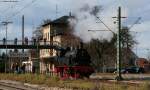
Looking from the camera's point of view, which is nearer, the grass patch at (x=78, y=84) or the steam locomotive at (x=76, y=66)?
the grass patch at (x=78, y=84)

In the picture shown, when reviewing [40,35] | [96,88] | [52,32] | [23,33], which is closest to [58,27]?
[52,32]

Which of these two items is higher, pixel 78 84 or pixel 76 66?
pixel 76 66

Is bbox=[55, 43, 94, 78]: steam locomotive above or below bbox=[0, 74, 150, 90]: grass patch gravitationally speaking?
above

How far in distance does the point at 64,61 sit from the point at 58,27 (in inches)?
2631

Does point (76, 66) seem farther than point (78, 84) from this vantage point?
Yes

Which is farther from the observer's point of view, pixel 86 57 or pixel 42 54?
pixel 42 54

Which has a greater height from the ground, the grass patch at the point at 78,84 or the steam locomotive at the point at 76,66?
the steam locomotive at the point at 76,66

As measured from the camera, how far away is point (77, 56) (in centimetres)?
4650

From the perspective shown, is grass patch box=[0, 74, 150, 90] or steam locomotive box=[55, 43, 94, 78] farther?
steam locomotive box=[55, 43, 94, 78]

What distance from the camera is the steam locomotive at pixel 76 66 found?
151 feet

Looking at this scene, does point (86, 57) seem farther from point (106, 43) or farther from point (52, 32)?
point (52, 32)

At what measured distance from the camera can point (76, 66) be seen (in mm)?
46094

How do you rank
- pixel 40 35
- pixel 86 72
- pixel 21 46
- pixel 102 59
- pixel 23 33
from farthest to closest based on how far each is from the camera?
pixel 40 35, pixel 23 33, pixel 102 59, pixel 21 46, pixel 86 72

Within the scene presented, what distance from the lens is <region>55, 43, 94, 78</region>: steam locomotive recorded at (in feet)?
151
